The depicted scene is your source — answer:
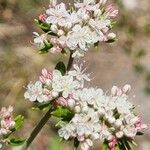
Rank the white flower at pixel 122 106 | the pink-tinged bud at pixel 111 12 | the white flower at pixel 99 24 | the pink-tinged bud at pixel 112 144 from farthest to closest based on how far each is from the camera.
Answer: the pink-tinged bud at pixel 111 12 → the white flower at pixel 99 24 → the white flower at pixel 122 106 → the pink-tinged bud at pixel 112 144

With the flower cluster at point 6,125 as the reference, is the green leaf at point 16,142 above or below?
below

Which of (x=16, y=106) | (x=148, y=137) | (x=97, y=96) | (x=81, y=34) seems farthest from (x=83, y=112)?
(x=148, y=137)

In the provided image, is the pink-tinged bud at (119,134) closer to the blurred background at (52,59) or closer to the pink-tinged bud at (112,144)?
the pink-tinged bud at (112,144)

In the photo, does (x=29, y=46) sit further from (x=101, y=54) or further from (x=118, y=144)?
(x=118, y=144)

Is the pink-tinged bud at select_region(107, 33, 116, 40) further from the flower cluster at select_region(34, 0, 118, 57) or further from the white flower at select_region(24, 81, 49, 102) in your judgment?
the white flower at select_region(24, 81, 49, 102)

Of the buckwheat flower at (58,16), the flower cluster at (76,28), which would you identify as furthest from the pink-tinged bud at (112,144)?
the buckwheat flower at (58,16)

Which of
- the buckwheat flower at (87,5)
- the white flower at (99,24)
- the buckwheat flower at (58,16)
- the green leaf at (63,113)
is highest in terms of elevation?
the buckwheat flower at (87,5)

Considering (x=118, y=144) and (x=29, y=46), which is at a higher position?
(x=29, y=46)

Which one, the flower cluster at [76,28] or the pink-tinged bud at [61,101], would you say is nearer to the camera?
the pink-tinged bud at [61,101]

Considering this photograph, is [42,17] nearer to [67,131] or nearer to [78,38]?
[78,38]
